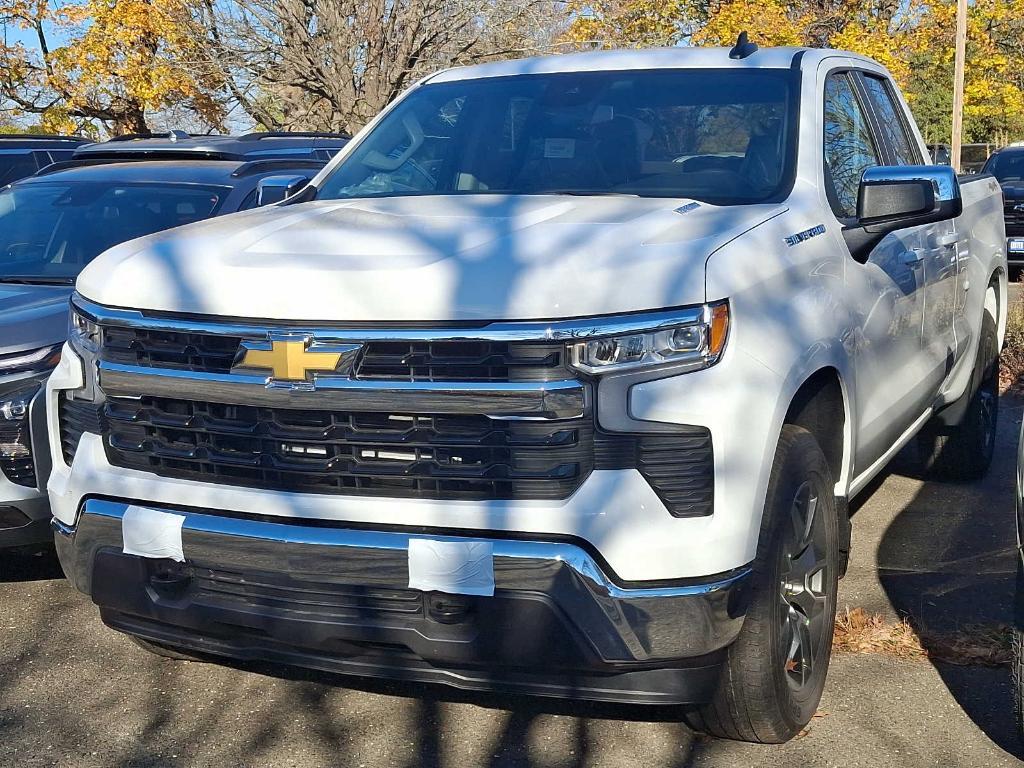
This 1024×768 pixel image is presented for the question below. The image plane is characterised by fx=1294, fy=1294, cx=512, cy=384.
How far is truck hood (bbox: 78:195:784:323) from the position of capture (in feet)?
9.95

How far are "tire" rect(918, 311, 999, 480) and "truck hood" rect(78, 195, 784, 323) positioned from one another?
285 centimetres

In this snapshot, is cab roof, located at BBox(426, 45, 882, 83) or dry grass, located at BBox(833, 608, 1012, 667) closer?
dry grass, located at BBox(833, 608, 1012, 667)

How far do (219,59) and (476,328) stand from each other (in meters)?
21.8

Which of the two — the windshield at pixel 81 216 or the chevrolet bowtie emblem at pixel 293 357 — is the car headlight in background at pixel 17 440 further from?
the chevrolet bowtie emblem at pixel 293 357

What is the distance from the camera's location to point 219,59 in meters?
23.3

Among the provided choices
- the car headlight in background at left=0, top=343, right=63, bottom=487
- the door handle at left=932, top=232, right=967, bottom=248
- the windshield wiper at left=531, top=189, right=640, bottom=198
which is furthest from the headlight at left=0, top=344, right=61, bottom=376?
the door handle at left=932, top=232, right=967, bottom=248

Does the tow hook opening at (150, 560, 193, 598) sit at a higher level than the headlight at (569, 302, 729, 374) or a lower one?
lower

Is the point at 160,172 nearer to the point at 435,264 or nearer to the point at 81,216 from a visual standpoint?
the point at 81,216

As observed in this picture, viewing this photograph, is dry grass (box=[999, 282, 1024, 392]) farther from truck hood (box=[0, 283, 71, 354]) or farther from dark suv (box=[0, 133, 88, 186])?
dark suv (box=[0, 133, 88, 186])

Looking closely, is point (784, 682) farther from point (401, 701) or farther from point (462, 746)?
point (401, 701)

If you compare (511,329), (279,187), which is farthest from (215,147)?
(511,329)

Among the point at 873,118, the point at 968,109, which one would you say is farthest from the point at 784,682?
the point at 968,109

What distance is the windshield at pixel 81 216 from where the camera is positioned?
583 cm

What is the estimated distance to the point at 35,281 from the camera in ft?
17.8
